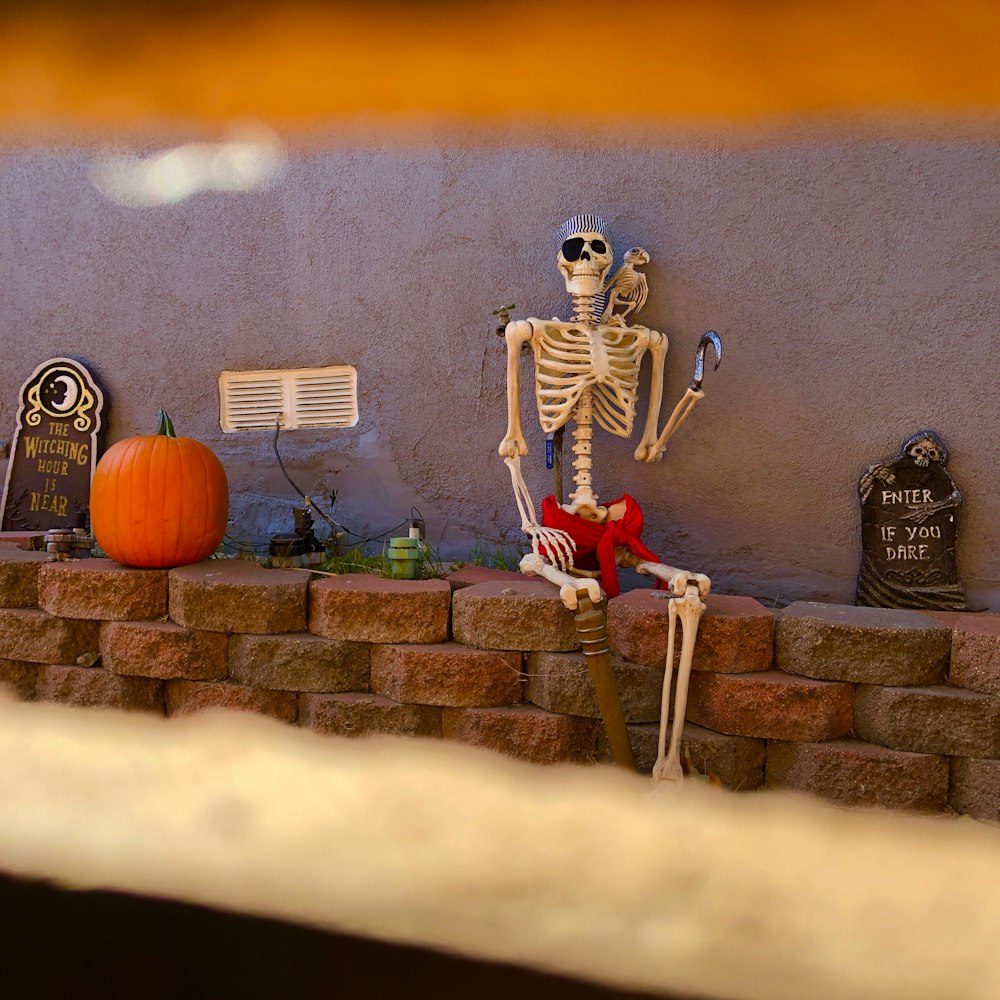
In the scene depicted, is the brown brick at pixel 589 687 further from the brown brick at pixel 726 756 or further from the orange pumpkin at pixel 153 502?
the orange pumpkin at pixel 153 502

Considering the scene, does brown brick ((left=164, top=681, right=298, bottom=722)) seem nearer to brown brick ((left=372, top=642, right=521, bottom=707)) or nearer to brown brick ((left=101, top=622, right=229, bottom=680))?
brown brick ((left=101, top=622, right=229, bottom=680))

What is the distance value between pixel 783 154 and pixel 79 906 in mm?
2827

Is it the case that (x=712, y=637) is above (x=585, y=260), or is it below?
below

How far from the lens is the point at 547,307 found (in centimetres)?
292

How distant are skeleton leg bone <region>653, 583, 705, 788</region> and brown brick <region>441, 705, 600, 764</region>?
306mm

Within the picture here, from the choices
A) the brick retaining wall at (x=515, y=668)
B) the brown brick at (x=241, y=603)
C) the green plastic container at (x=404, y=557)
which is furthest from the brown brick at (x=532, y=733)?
the brown brick at (x=241, y=603)

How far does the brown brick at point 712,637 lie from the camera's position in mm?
2123

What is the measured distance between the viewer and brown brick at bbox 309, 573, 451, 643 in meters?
2.37

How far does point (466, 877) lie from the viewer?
1.72 metres

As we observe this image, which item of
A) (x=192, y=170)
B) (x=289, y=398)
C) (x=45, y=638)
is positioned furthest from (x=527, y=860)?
(x=192, y=170)

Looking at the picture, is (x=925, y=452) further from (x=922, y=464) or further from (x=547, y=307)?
(x=547, y=307)

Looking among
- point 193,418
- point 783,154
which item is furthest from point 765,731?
point 193,418

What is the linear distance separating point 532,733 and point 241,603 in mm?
964

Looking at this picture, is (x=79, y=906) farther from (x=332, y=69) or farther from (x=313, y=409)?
(x=332, y=69)
